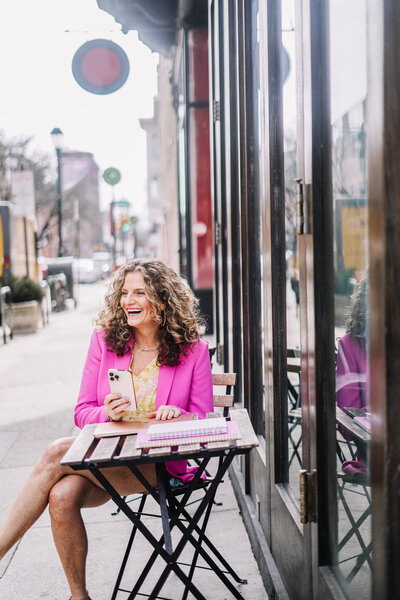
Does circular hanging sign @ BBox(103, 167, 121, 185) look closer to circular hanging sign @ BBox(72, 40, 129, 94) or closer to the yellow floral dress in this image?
circular hanging sign @ BBox(72, 40, 129, 94)

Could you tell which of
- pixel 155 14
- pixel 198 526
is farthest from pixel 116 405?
pixel 155 14

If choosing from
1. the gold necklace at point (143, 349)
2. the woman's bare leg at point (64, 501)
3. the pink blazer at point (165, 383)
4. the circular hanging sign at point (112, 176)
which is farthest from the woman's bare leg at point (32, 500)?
the circular hanging sign at point (112, 176)

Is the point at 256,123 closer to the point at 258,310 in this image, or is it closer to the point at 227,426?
the point at 258,310

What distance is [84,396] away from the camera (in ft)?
10.6

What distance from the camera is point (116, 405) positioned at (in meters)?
2.84

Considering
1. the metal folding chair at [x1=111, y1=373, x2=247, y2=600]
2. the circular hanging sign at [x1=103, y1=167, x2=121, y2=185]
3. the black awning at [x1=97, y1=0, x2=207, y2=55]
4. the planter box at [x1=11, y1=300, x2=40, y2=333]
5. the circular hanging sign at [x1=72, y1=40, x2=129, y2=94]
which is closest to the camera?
the metal folding chair at [x1=111, y1=373, x2=247, y2=600]

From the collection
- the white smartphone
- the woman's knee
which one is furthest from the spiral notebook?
the woman's knee

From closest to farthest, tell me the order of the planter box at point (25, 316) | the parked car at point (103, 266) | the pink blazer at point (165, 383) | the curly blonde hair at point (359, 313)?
1. the curly blonde hair at point (359, 313)
2. the pink blazer at point (165, 383)
3. the planter box at point (25, 316)
4. the parked car at point (103, 266)

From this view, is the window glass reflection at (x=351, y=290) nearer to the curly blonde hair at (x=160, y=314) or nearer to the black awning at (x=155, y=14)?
the curly blonde hair at (x=160, y=314)

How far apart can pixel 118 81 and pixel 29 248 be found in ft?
38.8

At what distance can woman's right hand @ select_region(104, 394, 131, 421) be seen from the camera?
283cm

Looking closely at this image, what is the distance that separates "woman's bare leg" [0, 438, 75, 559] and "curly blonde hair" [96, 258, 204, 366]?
0.65 meters

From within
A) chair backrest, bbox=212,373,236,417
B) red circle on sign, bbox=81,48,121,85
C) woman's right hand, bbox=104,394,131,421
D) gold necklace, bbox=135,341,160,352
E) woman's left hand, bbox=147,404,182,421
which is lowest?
chair backrest, bbox=212,373,236,417

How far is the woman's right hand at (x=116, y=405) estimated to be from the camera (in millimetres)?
2832
